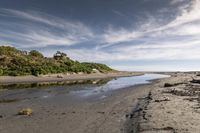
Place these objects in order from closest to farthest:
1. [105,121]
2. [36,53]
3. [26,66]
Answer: [105,121] < [26,66] < [36,53]

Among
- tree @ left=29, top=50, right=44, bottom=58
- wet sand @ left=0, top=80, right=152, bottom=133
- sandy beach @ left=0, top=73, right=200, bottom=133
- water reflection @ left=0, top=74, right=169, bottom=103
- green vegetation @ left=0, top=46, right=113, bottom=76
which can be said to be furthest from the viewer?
tree @ left=29, top=50, right=44, bottom=58

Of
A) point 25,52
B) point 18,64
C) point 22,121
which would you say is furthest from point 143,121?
point 25,52

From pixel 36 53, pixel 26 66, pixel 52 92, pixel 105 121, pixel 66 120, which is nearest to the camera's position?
pixel 105 121

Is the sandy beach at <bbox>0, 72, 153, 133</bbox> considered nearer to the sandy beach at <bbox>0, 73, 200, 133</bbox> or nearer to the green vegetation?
the sandy beach at <bbox>0, 73, 200, 133</bbox>

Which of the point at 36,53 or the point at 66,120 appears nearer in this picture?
the point at 66,120

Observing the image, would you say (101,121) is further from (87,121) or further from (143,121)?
(143,121)

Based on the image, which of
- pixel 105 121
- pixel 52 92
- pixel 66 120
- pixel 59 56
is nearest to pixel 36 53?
pixel 59 56

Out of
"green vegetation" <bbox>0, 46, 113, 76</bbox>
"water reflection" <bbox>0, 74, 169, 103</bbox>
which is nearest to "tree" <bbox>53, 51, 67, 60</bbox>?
"green vegetation" <bbox>0, 46, 113, 76</bbox>

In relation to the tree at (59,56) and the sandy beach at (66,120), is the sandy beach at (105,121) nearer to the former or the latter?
the sandy beach at (66,120)

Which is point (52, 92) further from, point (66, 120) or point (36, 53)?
point (36, 53)

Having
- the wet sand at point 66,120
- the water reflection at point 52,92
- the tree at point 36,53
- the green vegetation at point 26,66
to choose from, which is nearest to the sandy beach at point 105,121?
the wet sand at point 66,120

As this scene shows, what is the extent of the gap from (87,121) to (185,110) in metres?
5.22

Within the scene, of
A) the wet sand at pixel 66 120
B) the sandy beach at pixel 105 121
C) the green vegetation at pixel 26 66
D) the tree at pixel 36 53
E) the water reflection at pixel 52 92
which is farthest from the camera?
the tree at pixel 36 53

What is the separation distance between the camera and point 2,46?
282 ft
